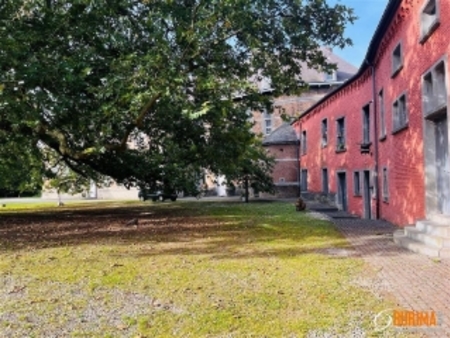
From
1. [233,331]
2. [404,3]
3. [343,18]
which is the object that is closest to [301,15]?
[343,18]

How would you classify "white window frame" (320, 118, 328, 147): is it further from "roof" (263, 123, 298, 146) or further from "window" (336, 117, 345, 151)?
"roof" (263, 123, 298, 146)

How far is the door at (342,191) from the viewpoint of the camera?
73.6 ft

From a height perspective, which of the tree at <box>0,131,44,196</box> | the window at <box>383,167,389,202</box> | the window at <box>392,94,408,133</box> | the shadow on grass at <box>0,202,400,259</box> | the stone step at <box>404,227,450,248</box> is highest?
the window at <box>392,94,408,133</box>

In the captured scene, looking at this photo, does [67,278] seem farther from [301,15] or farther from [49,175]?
[49,175]

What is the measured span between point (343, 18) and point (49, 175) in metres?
19.1

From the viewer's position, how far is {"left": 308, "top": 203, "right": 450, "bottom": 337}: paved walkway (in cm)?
548

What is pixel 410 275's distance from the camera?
7.17 metres

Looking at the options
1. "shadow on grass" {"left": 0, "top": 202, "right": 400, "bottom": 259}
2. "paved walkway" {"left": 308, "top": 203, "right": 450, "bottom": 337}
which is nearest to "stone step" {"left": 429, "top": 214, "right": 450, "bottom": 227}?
"paved walkway" {"left": 308, "top": 203, "right": 450, "bottom": 337}

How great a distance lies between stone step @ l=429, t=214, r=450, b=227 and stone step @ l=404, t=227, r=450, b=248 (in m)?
0.48

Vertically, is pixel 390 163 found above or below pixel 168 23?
below

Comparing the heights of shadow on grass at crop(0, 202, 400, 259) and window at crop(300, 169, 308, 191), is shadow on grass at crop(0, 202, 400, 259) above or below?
below

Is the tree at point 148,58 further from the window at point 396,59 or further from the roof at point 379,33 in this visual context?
the window at point 396,59

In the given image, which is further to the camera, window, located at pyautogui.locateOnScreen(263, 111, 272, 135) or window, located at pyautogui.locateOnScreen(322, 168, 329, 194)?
window, located at pyautogui.locateOnScreen(263, 111, 272, 135)

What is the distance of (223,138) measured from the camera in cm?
1402
